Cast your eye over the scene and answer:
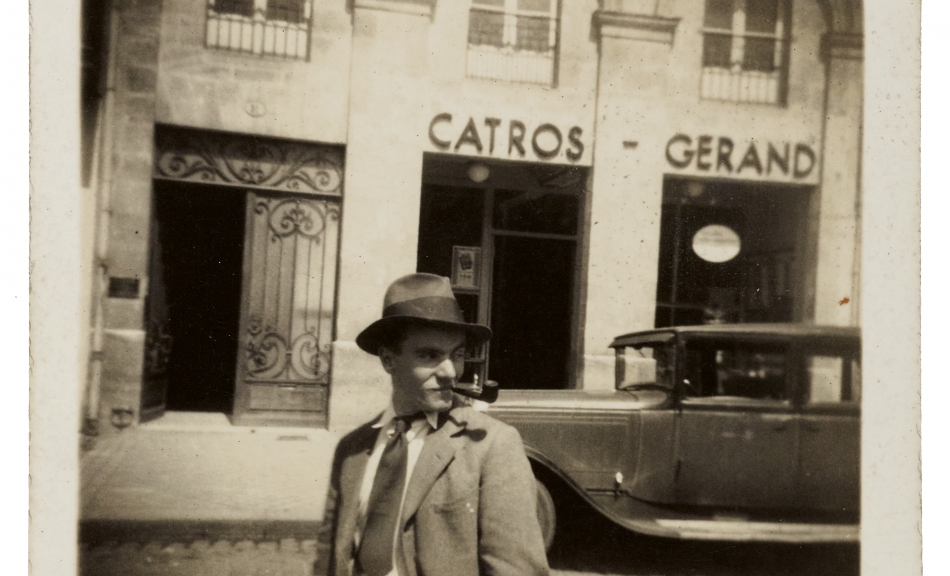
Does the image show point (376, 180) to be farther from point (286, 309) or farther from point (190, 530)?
point (190, 530)

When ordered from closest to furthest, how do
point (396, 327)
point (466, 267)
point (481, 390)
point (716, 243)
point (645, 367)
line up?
point (396, 327), point (481, 390), point (466, 267), point (716, 243), point (645, 367)

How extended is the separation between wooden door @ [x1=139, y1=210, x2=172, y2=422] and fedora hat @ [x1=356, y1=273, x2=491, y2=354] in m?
0.99

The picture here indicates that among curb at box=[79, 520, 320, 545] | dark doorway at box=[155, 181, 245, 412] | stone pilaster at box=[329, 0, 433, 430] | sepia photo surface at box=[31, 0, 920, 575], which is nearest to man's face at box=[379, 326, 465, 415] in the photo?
sepia photo surface at box=[31, 0, 920, 575]

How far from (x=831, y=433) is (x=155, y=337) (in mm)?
3000

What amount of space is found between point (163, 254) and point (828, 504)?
10.2 ft

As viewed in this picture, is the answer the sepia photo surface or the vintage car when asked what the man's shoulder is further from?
the vintage car

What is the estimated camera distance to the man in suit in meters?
1.99

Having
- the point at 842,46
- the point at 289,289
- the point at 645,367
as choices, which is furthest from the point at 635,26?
the point at 289,289

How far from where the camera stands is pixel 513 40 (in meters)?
3.01

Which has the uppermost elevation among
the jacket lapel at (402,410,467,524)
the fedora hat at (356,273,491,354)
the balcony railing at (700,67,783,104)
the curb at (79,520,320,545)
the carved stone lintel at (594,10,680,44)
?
the carved stone lintel at (594,10,680,44)

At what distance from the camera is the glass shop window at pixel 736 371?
3.23 m

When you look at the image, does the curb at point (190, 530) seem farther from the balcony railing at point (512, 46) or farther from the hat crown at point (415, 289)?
the balcony railing at point (512, 46)

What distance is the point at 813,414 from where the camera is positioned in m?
3.19

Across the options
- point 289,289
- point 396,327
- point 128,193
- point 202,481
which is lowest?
point 202,481
